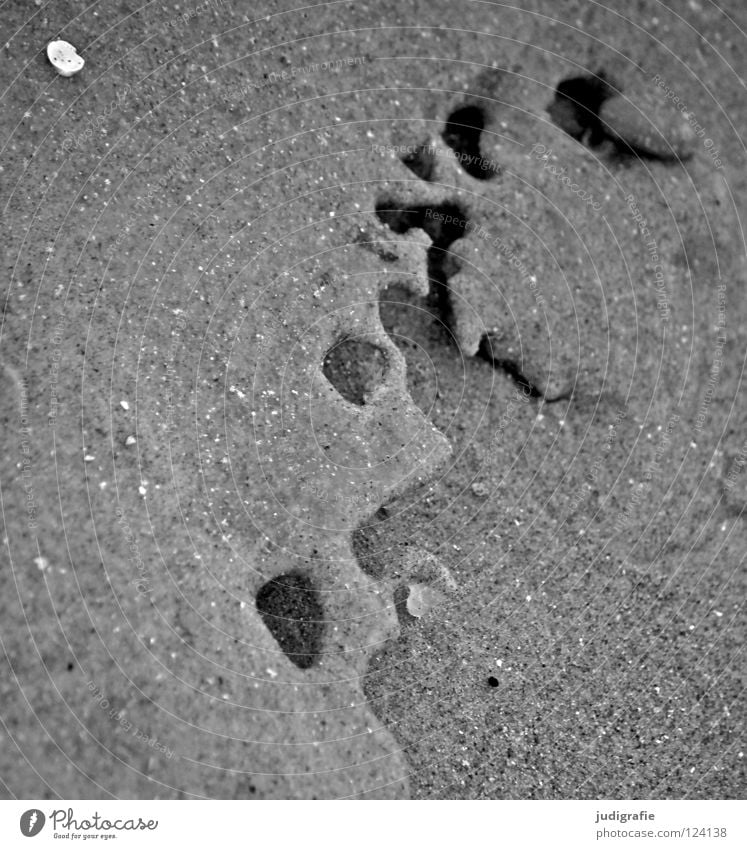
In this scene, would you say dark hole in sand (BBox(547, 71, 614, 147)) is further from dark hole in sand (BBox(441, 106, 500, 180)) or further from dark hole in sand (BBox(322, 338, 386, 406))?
dark hole in sand (BBox(322, 338, 386, 406))

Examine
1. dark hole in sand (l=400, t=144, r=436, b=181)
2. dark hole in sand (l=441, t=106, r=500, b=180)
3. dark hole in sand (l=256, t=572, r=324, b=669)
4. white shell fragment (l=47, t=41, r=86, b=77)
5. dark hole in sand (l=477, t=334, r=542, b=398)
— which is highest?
dark hole in sand (l=441, t=106, r=500, b=180)

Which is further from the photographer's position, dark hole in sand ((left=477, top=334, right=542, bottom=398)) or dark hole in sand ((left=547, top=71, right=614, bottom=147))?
dark hole in sand ((left=547, top=71, right=614, bottom=147))

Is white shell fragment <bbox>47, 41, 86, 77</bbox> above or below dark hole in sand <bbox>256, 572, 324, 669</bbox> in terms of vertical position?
above

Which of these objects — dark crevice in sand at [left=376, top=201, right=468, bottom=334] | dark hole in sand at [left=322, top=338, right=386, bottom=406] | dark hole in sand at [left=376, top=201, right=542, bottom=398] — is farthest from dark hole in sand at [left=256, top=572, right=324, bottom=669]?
dark crevice in sand at [left=376, top=201, right=468, bottom=334]

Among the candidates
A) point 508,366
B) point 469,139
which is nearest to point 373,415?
point 508,366

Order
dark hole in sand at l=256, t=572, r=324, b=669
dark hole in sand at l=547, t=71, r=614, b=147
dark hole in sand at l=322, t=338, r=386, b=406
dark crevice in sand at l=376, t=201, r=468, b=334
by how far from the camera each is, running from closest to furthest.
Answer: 1. dark hole in sand at l=256, t=572, r=324, b=669
2. dark hole in sand at l=322, t=338, r=386, b=406
3. dark crevice in sand at l=376, t=201, r=468, b=334
4. dark hole in sand at l=547, t=71, r=614, b=147

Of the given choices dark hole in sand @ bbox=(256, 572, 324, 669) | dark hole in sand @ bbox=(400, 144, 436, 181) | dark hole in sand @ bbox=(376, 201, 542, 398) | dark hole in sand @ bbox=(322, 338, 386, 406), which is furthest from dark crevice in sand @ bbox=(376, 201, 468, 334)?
dark hole in sand @ bbox=(256, 572, 324, 669)

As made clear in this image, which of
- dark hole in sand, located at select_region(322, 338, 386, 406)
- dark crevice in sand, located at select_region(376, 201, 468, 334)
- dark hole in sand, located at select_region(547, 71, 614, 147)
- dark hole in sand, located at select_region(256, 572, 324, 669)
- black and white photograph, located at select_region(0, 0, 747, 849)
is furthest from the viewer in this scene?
dark hole in sand, located at select_region(547, 71, 614, 147)

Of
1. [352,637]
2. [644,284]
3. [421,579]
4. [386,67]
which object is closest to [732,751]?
[421,579]

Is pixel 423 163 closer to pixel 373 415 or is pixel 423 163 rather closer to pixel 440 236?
pixel 440 236
